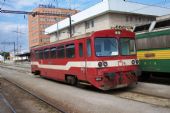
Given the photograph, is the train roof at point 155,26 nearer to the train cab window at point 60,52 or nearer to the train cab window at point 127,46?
the train cab window at point 127,46

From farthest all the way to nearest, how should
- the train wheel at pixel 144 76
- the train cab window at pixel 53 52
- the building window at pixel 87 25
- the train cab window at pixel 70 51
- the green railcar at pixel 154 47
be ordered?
the building window at pixel 87 25
the train cab window at pixel 53 52
the train wheel at pixel 144 76
the train cab window at pixel 70 51
the green railcar at pixel 154 47

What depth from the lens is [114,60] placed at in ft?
43.0

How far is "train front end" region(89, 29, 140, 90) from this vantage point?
41.6 feet

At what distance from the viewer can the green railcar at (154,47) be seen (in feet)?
45.6

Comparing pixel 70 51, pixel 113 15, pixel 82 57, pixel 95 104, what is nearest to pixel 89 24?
pixel 113 15

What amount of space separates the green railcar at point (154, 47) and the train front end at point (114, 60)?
1314mm

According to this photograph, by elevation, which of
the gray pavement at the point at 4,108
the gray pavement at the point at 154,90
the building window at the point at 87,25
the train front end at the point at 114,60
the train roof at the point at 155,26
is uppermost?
the building window at the point at 87,25

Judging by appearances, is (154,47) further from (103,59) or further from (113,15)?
(113,15)

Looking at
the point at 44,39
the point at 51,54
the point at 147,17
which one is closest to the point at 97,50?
the point at 51,54

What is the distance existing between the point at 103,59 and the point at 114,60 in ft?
2.03

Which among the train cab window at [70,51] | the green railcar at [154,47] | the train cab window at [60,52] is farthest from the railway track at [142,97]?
the train cab window at [60,52]

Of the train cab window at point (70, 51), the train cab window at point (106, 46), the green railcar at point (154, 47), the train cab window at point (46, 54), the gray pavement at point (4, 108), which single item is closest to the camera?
the gray pavement at point (4, 108)

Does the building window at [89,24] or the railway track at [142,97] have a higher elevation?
the building window at [89,24]

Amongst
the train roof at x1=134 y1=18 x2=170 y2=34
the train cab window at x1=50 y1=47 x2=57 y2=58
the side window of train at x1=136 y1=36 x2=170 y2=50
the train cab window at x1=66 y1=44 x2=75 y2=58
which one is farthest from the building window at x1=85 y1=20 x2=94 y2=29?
the train cab window at x1=66 y1=44 x2=75 y2=58
